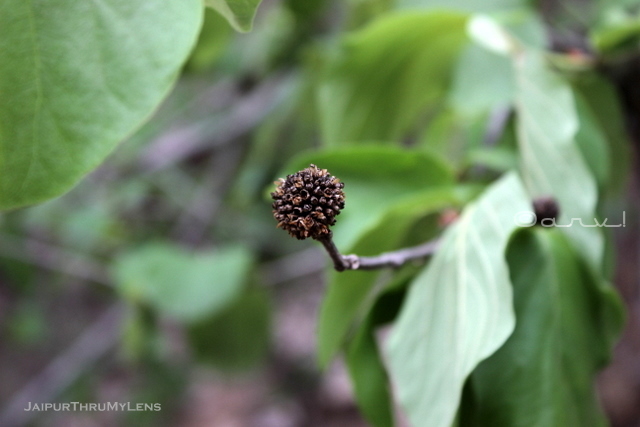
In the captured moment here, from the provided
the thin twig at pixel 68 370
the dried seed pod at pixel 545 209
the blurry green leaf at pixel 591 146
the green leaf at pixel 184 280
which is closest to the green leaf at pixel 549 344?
the dried seed pod at pixel 545 209

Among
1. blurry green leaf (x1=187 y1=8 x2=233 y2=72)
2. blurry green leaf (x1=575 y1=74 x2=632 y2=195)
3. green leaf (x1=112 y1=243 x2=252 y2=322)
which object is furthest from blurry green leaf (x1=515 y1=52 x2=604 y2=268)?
green leaf (x1=112 y1=243 x2=252 y2=322)

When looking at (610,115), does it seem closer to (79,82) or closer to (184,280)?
(79,82)

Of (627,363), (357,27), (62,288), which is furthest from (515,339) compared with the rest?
(62,288)

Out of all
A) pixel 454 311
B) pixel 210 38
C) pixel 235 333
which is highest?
pixel 210 38

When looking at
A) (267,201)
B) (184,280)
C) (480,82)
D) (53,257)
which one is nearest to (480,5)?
(480,82)

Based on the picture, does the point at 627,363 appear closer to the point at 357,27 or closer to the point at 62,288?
the point at 357,27

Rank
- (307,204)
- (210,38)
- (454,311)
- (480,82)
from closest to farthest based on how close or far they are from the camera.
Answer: (307,204) → (454,311) → (480,82) → (210,38)

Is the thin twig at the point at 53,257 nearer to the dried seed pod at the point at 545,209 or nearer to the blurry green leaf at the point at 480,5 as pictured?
the blurry green leaf at the point at 480,5

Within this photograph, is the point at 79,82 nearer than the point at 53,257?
Yes
